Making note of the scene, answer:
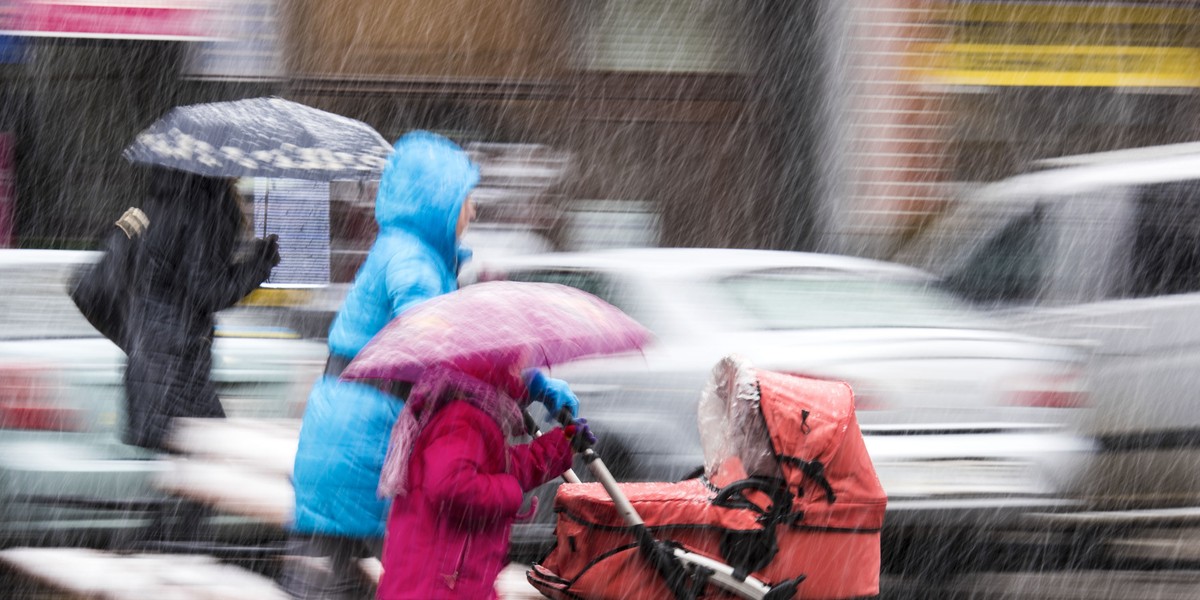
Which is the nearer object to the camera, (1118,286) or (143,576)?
(143,576)

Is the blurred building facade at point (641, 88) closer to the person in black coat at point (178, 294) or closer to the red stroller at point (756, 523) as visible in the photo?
the person in black coat at point (178, 294)

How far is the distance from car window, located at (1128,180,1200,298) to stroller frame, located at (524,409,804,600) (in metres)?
3.98

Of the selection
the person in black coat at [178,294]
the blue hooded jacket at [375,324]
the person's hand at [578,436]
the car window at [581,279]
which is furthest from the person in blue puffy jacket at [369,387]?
the car window at [581,279]

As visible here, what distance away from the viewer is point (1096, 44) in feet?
36.8

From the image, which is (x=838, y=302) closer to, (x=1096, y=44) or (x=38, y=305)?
(x=38, y=305)

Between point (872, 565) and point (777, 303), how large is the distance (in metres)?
2.51

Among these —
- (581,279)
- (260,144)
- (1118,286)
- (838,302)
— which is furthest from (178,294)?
(1118,286)

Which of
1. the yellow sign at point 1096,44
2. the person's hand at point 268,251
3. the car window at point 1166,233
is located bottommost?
the person's hand at point 268,251

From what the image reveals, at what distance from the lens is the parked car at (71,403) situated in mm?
5590

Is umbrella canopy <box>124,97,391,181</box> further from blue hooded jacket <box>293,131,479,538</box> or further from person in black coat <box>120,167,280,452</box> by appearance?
blue hooded jacket <box>293,131,479,538</box>

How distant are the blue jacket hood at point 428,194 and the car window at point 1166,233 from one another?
409cm

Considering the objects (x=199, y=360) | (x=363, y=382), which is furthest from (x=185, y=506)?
(x=363, y=382)

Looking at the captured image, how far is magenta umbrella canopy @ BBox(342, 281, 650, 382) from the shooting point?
2977mm

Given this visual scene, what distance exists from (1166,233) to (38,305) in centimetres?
501
